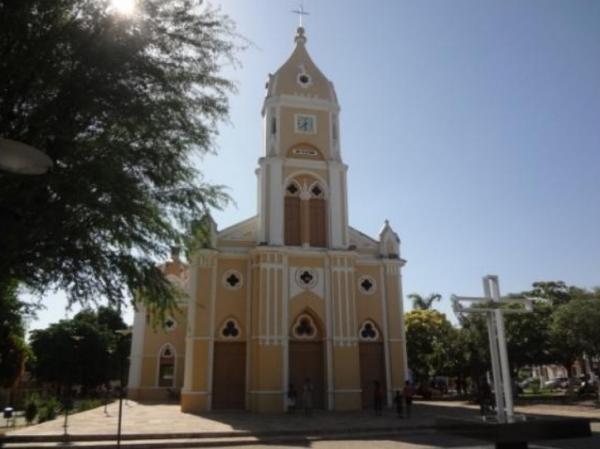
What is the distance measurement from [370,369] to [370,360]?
1.43ft

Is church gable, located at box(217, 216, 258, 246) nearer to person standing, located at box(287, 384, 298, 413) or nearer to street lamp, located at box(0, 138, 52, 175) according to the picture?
person standing, located at box(287, 384, 298, 413)

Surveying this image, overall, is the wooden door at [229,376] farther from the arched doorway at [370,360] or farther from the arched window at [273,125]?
the arched window at [273,125]

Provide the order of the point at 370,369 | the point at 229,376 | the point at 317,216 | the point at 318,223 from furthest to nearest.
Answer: the point at 317,216
the point at 318,223
the point at 370,369
the point at 229,376

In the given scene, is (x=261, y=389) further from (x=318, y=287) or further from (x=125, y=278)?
(x=125, y=278)

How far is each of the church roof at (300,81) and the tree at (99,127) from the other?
17560 millimetres

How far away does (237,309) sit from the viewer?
2486cm

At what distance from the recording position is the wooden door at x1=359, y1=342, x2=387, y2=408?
82.3 ft

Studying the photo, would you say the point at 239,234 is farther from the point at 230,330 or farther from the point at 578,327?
the point at 578,327

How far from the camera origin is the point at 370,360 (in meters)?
25.6

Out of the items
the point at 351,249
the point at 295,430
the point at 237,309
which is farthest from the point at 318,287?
the point at 295,430

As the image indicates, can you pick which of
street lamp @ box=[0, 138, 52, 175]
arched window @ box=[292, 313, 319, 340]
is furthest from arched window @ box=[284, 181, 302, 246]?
street lamp @ box=[0, 138, 52, 175]

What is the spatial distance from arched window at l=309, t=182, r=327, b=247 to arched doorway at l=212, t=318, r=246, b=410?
19.5 ft

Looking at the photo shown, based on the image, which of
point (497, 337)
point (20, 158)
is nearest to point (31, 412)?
point (20, 158)

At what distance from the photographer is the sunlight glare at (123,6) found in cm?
900
